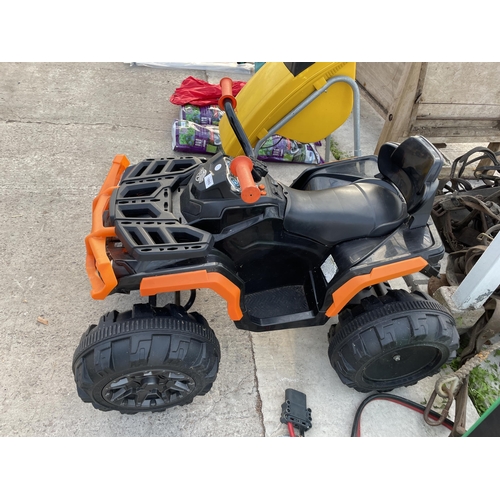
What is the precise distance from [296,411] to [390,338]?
590 millimetres

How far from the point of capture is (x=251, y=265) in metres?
1.84

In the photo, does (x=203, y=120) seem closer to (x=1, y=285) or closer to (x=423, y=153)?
(x=1, y=285)

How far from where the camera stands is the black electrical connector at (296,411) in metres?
1.94

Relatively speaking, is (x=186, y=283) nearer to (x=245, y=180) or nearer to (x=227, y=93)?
(x=245, y=180)

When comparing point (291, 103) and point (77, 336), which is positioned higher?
point (291, 103)

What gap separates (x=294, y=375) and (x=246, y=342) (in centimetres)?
31

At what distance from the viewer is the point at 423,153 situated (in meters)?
1.72

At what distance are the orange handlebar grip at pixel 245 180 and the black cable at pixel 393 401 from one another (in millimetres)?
1223

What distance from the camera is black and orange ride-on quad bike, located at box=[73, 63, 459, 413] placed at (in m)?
1.55

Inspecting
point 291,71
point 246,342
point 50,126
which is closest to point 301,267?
point 246,342

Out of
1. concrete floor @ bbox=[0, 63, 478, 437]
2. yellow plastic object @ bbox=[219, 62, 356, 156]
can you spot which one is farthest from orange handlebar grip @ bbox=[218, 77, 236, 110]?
concrete floor @ bbox=[0, 63, 478, 437]

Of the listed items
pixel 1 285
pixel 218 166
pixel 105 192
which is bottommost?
pixel 1 285

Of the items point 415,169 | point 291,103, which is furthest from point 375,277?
point 291,103

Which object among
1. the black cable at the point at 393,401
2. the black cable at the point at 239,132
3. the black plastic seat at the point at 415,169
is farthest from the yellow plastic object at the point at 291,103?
the black cable at the point at 393,401
